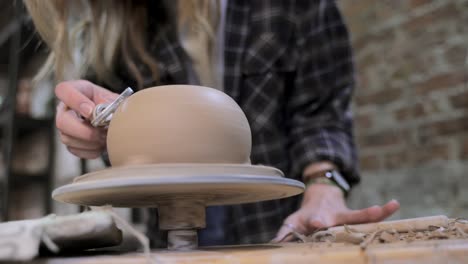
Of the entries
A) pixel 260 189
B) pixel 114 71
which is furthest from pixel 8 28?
pixel 260 189

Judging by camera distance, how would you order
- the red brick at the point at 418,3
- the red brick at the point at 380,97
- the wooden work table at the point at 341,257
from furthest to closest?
1. the red brick at the point at 380,97
2. the red brick at the point at 418,3
3. the wooden work table at the point at 341,257

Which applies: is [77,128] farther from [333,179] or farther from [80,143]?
[333,179]

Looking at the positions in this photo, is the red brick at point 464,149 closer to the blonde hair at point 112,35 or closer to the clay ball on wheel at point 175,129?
the blonde hair at point 112,35

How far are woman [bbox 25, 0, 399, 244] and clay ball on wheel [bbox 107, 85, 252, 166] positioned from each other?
0.44m

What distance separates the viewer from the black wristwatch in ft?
3.28

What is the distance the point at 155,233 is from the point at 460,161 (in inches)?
42.6

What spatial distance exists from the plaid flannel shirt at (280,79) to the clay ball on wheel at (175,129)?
534 millimetres

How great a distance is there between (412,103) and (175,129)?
1.55m

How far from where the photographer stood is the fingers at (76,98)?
0.70 metres

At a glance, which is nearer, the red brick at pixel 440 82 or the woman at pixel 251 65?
the woman at pixel 251 65

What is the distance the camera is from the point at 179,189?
49 centimetres

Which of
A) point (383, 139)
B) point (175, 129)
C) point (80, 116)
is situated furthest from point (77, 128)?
point (383, 139)

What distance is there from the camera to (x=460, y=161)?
5.61 feet

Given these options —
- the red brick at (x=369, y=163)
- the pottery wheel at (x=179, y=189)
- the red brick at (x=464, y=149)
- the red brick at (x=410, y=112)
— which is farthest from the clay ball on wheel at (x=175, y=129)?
the red brick at (x=369, y=163)
